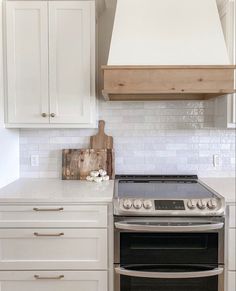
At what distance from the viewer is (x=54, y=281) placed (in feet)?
6.52

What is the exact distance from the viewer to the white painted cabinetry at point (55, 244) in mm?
1950

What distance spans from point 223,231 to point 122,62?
1.24 metres

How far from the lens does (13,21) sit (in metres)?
2.25

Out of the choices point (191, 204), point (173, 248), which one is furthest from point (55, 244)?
point (191, 204)

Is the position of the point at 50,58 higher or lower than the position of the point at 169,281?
higher

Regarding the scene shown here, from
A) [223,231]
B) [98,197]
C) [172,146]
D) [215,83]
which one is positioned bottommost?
[223,231]

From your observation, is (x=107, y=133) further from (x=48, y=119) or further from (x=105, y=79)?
(x=105, y=79)

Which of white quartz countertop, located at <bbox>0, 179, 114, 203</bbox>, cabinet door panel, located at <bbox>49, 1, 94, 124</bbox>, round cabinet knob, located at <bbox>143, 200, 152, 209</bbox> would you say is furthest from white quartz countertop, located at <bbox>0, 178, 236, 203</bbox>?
cabinet door panel, located at <bbox>49, 1, 94, 124</bbox>

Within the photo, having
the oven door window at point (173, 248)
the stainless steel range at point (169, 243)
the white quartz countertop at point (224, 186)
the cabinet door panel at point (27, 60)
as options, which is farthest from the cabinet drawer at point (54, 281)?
the cabinet door panel at point (27, 60)

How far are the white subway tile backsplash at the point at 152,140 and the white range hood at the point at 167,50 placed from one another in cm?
51

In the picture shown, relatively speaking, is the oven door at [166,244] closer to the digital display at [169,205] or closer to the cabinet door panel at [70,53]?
the digital display at [169,205]

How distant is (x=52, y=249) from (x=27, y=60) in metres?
1.33

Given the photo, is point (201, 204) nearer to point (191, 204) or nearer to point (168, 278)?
point (191, 204)

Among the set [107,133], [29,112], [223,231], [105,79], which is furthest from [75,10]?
[223,231]
